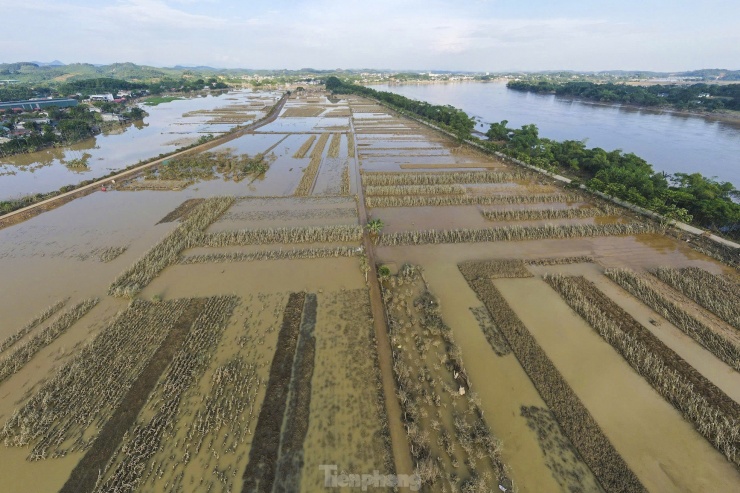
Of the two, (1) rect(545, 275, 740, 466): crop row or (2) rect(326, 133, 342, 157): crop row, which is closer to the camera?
(1) rect(545, 275, 740, 466): crop row

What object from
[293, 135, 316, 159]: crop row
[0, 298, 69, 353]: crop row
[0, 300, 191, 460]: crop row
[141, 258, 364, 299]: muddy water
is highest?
[293, 135, 316, 159]: crop row

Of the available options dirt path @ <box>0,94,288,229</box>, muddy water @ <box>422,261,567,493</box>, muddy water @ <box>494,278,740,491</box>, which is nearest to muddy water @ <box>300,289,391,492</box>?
muddy water @ <box>422,261,567,493</box>

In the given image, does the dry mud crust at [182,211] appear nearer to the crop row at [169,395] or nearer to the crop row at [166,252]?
the crop row at [166,252]

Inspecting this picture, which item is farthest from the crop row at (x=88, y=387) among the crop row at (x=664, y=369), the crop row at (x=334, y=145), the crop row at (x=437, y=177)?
the crop row at (x=334, y=145)

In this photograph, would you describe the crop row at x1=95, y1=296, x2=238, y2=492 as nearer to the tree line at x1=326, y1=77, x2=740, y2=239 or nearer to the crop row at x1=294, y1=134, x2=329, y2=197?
the crop row at x1=294, y1=134, x2=329, y2=197

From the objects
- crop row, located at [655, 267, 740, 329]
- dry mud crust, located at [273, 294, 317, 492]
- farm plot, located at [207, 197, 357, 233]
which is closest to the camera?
dry mud crust, located at [273, 294, 317, 492]

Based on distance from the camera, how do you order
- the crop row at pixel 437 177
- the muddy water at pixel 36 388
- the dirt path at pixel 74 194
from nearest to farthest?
1. the muddy water at pixel 36 388
2. the dirt path at pixel 74 194
3. the crop row at pixel 437 177

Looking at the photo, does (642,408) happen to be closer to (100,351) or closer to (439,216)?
(439,216)
